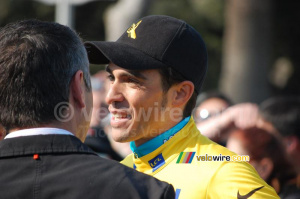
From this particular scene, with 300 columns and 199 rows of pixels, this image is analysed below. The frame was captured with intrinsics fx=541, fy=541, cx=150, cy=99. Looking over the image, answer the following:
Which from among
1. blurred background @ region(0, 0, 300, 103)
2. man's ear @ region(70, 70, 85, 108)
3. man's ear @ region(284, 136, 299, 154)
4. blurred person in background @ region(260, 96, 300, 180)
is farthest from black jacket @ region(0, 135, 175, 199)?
blurred background @ region(0, 0, 300, 103)

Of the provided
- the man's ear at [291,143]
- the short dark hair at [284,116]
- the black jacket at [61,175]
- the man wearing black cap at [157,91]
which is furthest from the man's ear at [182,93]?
the short dark hair at [284,116]

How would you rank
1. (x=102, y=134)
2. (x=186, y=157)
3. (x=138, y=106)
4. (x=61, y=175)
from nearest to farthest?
(x=61, y=175)
(x=186, y=157)
(x=138, y=106)
(x=102, y=134)

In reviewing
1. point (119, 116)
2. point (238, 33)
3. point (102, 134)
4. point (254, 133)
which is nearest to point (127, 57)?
point (119, 116)

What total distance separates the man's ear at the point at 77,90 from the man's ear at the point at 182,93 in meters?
0.99

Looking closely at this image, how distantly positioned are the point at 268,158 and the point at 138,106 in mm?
1374

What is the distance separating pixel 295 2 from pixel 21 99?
13.8 metres

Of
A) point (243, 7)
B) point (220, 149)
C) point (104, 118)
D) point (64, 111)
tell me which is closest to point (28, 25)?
point (64, 111)

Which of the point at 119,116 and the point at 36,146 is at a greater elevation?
the point at 36,146

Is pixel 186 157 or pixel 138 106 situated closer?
pixel 186 157

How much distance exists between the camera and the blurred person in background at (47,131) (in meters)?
1.91

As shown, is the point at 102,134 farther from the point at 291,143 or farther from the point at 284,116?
the point at 291,143

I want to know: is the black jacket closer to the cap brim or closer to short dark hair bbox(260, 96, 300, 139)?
the cap brim

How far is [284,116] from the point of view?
15.9ft

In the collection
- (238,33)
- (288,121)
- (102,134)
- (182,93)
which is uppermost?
(182,93)
